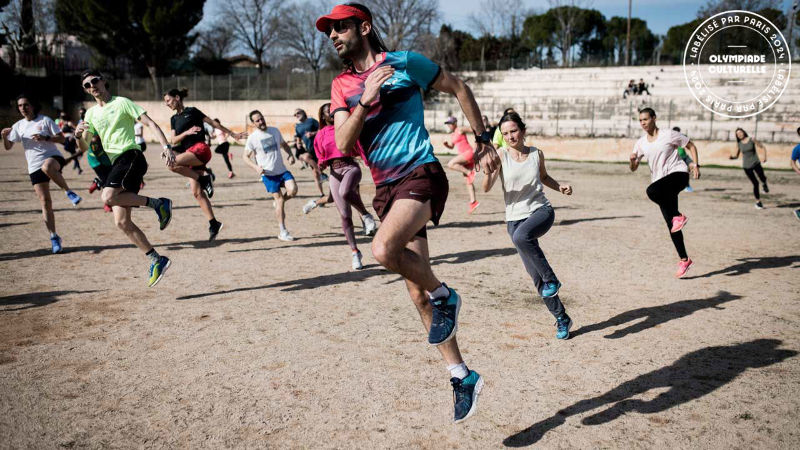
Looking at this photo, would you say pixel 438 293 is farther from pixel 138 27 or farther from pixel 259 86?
pixel 138 27

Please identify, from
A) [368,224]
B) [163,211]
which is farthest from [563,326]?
[163,211]

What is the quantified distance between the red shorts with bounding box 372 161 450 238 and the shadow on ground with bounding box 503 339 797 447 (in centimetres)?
137

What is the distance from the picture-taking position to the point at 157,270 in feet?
20.6

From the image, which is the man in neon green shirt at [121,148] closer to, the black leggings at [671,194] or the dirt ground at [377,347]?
the dirt ground at [377,347]

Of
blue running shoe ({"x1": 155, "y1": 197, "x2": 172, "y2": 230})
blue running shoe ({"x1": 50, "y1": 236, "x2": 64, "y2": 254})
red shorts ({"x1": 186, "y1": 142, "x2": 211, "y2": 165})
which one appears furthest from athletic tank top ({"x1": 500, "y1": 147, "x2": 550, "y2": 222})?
blue running shoe ({"x1": 50, "y1": 236, "x2": 64, "y2": 254})

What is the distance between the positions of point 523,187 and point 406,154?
6.81 ft

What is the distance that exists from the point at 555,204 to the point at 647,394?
390 inches

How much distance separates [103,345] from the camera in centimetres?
467

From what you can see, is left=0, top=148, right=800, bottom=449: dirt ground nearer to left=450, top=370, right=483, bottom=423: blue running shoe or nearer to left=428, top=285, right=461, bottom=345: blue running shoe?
left=450, top=370, right=483, bottom=423: blue running shoe

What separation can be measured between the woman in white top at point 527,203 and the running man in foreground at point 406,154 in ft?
5.66

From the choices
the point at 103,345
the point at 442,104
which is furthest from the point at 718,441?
the point at 442,104

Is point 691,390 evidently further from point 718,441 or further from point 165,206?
point 165,206

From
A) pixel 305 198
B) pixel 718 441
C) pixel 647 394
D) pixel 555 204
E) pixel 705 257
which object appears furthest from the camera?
pixel 305 198

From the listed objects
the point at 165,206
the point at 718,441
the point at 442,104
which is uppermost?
the point at 442,104
